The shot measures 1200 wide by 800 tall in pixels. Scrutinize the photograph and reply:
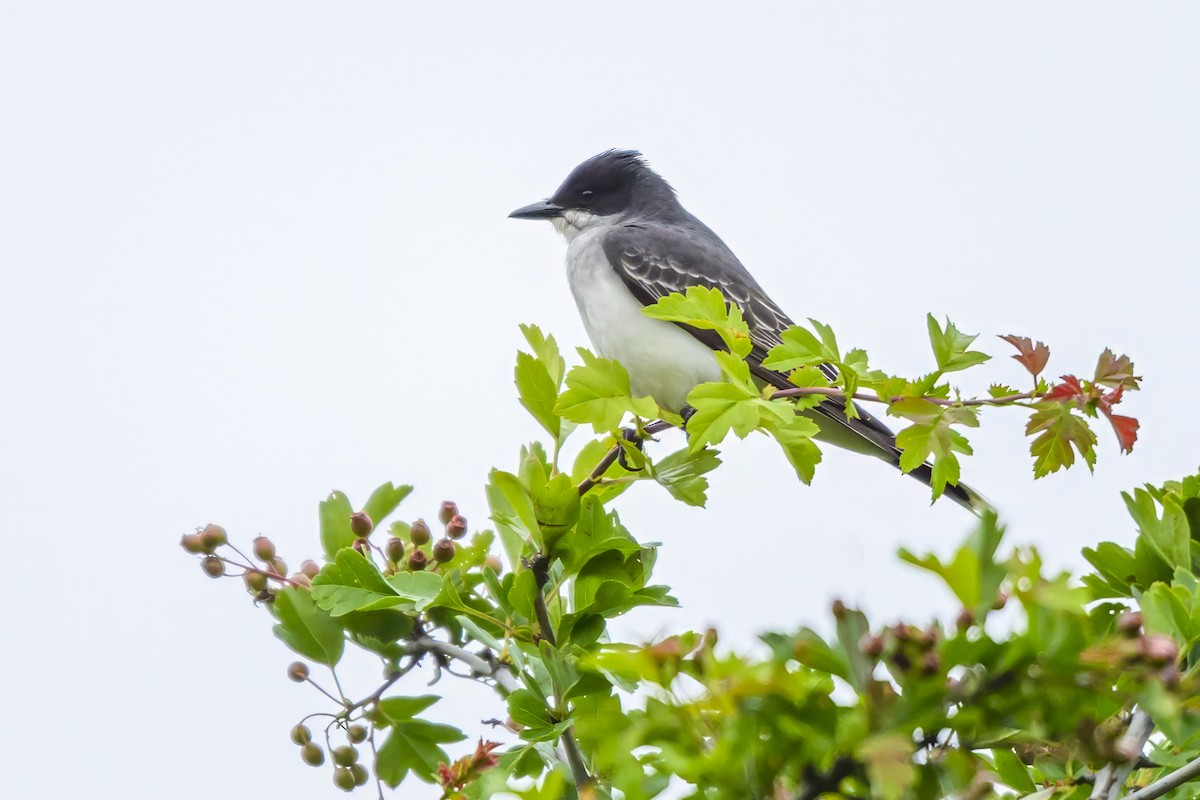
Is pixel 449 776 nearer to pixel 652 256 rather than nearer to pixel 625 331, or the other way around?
pixel 625 331

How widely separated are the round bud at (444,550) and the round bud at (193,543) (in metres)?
0.59

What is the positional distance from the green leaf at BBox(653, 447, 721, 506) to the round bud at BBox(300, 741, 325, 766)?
107 centimetres

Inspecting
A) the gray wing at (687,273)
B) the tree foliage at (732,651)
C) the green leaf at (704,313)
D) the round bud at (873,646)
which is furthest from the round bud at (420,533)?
the gray wing at (687,273)

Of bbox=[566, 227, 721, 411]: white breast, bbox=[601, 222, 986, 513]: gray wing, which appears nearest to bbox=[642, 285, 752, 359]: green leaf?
bbox=[566, 227, 721, 411]: white breast

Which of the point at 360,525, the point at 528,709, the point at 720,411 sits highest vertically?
the point at 720,411

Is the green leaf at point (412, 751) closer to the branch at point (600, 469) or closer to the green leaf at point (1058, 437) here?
the branch at point (600, 469)

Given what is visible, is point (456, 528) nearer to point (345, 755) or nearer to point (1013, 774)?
point (345, 755)

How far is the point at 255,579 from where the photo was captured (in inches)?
140

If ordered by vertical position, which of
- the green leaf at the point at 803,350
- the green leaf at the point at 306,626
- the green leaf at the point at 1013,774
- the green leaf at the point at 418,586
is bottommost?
the green leaf at the point at 1013,774

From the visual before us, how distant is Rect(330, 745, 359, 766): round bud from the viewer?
345cm

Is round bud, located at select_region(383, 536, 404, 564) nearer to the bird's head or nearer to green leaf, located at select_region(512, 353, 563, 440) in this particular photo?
green leaf, located at select_region(512, 353, 563, 440)

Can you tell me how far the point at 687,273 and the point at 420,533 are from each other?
4.07m

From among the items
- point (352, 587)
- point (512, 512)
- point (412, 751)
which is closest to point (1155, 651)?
point (352, 587)

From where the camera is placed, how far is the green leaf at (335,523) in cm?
372
